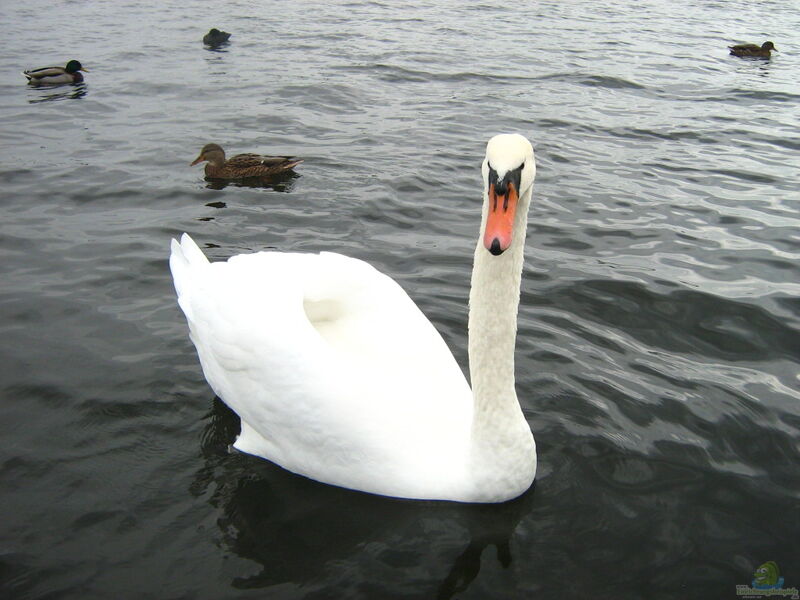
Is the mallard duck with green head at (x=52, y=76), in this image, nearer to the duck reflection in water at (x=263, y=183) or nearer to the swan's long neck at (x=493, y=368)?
the duck reflection in water at (x=263, y=183)

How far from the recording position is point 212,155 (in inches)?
380

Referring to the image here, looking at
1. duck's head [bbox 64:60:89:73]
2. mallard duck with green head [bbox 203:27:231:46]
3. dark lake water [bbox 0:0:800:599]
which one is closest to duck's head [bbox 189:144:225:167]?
dark lake water [bbox 0:0:800:599]

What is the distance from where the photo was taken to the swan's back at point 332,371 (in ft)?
14.1

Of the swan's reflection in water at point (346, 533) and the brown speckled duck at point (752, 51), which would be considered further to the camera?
the brown speckled duck at point (752, 51)

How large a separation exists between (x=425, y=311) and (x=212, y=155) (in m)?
4.33

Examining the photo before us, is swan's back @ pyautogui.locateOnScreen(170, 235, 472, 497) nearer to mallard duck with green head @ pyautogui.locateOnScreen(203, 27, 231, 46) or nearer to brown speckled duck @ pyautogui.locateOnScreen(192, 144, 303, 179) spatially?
brown speckled duck @ pyautogui.locateOnScreen(192, 144, 303, 179)

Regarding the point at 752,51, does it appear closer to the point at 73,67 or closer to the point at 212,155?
the point at 212,155

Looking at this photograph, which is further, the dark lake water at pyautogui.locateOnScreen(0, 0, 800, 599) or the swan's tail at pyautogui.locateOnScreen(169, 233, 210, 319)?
the swan's tail at pyautogui.locateOnScreen(169, 233, 210, 319)

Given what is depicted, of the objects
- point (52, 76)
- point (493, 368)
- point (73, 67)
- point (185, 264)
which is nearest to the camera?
point (493, 368)

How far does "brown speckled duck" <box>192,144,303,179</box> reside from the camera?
945 cm

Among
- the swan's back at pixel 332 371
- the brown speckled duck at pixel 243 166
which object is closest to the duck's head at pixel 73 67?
the brown speckled duck at pixel 243 166

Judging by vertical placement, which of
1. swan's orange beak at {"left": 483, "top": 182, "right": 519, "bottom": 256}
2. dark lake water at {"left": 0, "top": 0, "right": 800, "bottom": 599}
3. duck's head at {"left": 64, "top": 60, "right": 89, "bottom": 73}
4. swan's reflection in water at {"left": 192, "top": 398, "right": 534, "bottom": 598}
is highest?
A: swan's orange beak at {"left": 483, "top": 182, "right": 519, "bottom": 256}

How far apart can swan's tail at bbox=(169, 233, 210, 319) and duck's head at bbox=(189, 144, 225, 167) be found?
412 cm

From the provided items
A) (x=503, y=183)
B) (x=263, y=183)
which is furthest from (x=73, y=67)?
(x=503, y=183)
